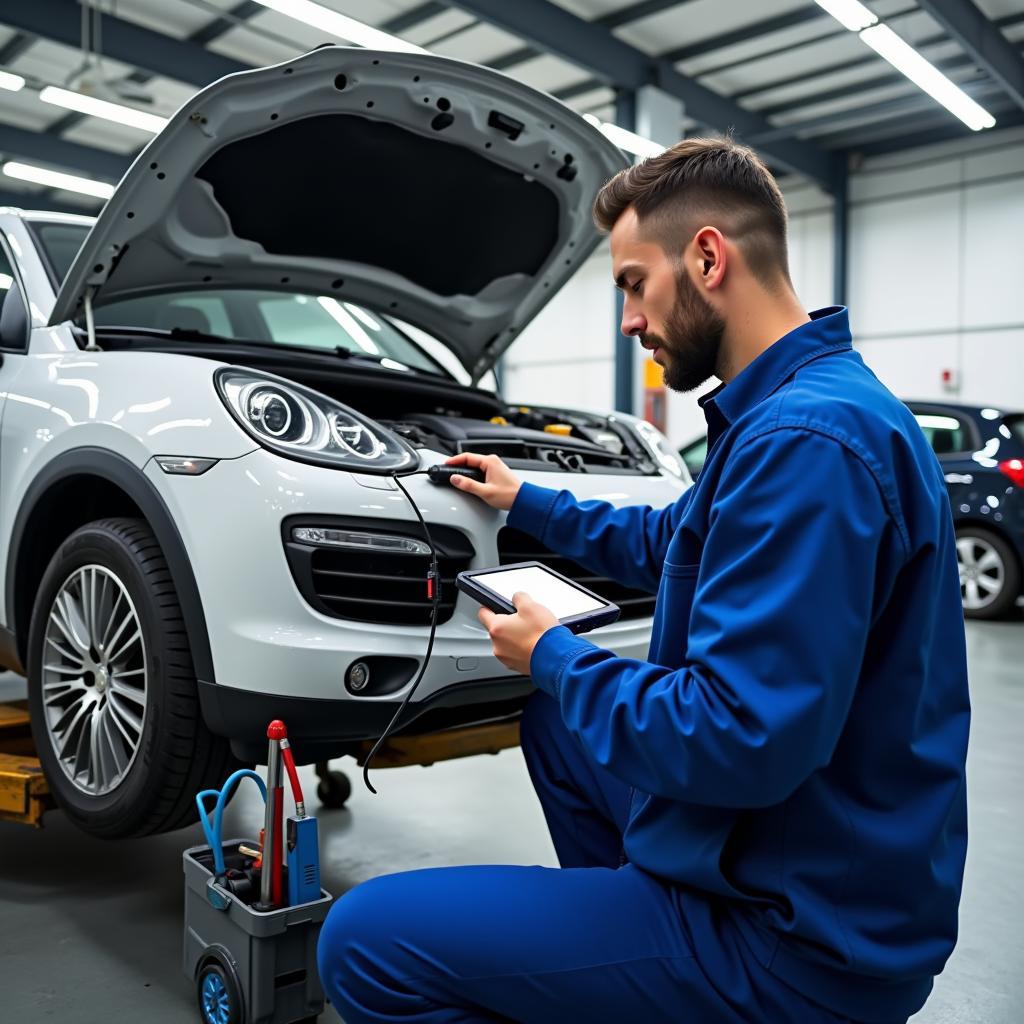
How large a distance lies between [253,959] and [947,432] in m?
6.15

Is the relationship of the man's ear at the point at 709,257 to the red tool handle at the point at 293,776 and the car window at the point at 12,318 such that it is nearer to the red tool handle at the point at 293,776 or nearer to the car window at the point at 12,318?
the red tool handle at the point at 293,776

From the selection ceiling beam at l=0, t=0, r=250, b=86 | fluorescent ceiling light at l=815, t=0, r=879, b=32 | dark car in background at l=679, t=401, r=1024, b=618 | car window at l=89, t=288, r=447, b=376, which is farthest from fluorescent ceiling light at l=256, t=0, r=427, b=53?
car window at l=89, t=288, r=447, b=376

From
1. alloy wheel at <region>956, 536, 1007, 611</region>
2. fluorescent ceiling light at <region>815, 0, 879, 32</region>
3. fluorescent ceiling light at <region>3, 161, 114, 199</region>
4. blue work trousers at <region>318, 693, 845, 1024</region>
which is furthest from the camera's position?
fluorescent ceiling light at <region>3, 161, 114, 199</region>

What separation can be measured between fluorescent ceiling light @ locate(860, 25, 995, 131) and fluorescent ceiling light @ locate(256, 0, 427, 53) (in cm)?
330

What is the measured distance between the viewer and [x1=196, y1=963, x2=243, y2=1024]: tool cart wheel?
1.47m

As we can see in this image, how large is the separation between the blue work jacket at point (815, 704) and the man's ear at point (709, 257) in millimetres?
120

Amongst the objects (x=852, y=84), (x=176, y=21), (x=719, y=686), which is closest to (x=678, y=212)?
(x=719, y=686)

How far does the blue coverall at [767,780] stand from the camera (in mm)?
A: 981

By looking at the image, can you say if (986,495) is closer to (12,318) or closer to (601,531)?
(601,531)

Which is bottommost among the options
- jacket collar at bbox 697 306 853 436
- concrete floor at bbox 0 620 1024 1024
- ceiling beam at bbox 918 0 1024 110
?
concrete floor at bbox 0 620 1024 1024

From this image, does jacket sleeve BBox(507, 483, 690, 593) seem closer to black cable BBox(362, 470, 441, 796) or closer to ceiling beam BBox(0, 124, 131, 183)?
black cable BBox(362, 470, 441, 796)

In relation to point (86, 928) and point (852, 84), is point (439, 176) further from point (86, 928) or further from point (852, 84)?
point (852, 84)

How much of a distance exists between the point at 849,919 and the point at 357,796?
1.97 meters

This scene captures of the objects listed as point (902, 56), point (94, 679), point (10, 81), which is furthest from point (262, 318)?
point (10, 81)
